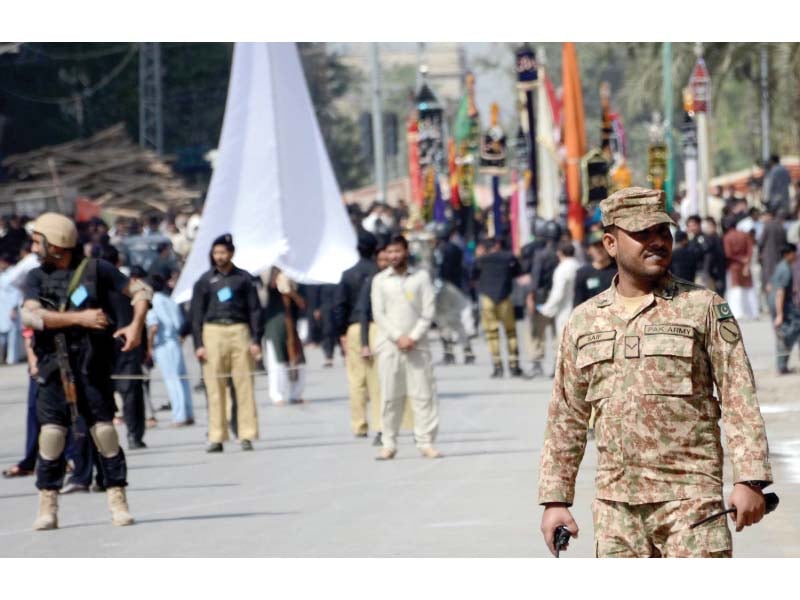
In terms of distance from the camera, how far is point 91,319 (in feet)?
32.5

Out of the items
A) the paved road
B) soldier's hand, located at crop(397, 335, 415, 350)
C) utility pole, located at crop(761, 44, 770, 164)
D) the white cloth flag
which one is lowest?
the paved road

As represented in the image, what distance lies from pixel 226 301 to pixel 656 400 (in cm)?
903

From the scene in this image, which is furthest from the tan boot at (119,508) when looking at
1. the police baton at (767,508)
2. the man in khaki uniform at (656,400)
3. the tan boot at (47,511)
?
the police baton at (767,508)

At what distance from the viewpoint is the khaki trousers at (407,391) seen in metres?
13.4

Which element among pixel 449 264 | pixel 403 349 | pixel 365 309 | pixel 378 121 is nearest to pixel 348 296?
pixel 365 309

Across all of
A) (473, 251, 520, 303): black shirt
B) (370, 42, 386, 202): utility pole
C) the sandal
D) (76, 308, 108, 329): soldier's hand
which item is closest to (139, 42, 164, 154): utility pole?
(370, 42, 386, 202): utility pole

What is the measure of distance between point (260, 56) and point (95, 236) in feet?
36.8

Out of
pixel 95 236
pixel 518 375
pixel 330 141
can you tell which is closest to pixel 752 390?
pixel 518 375

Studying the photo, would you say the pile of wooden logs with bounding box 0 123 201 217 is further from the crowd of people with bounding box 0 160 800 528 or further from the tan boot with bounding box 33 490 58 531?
the tan boot with bounding box 33 490 58 531

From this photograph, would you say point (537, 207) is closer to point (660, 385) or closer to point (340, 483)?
point (340, 483)

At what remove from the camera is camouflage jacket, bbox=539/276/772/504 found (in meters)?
5.40

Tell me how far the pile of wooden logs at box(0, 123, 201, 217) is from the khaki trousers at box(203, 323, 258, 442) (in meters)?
27.8

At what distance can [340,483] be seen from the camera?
12.1m

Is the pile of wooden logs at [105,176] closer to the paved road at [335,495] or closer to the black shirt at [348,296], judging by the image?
the paved road at [335,495]
